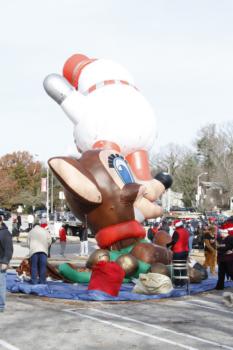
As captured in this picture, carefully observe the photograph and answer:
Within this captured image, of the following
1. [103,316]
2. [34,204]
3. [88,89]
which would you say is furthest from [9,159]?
[103,316]

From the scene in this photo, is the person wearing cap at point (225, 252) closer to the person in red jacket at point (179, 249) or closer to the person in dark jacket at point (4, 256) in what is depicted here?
the person in red jacket at point (179, 249)

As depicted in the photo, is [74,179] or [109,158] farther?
[109,158]

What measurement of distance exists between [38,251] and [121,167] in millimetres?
3038

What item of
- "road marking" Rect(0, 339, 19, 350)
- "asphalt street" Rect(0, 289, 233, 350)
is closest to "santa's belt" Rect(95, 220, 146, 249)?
"asphalt street" Rect(0, 289, 233, 350)

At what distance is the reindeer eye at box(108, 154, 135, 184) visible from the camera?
13.8m

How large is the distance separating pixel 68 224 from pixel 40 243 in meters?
25.0

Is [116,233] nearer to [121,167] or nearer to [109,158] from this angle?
[121,167]

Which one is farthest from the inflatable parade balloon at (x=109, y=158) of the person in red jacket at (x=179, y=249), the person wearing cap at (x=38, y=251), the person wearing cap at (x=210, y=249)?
the person wearing cap at (x=210, y=249)

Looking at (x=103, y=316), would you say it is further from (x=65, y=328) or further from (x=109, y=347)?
(x=109, y=347)

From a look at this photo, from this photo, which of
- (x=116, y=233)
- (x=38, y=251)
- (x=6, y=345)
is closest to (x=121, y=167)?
(x=116, y=233)

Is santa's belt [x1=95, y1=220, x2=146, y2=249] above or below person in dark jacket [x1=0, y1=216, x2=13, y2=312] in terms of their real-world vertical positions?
above

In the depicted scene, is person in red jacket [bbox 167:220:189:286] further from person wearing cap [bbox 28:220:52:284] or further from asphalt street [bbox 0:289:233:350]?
person wearing cap [bbox 28:220:52:284]

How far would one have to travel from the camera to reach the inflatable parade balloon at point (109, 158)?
44.0 feet

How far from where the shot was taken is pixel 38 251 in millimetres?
12359
